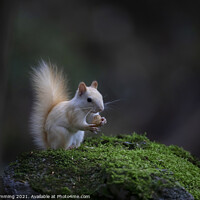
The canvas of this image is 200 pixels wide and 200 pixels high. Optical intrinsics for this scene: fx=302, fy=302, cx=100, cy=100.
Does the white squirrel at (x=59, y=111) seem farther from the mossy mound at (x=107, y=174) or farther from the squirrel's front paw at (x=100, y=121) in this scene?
the mossy mound at (x=107, y=174)

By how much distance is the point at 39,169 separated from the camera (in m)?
2.36

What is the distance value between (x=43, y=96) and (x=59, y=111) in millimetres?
316

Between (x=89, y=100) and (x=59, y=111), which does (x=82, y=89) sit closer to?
(x=89, y=100)

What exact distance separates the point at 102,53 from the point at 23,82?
1.72m

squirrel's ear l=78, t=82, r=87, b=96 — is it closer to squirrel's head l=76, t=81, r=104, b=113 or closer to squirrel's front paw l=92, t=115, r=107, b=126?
squirrel's head l=76, t=81, r=104, b=113

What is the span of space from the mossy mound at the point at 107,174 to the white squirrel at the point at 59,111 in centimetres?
23

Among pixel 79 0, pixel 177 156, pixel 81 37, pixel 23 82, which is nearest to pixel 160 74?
pixel 81 37

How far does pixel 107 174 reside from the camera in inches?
83.5

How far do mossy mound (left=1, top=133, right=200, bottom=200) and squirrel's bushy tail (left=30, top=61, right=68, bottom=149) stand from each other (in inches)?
21.7

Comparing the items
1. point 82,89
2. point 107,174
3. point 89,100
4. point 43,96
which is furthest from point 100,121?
point 107,174

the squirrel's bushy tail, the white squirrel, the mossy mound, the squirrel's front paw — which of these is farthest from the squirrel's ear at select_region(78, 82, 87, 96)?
the mossy mound

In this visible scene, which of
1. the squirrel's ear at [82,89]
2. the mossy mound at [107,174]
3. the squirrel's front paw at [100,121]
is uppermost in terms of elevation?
the squirrel's ear at [82,89]

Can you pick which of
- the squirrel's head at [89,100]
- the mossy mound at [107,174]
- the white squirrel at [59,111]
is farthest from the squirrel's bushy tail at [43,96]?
the mossy mound at [107,174]

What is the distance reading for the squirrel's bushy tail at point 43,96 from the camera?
321 centimetres
